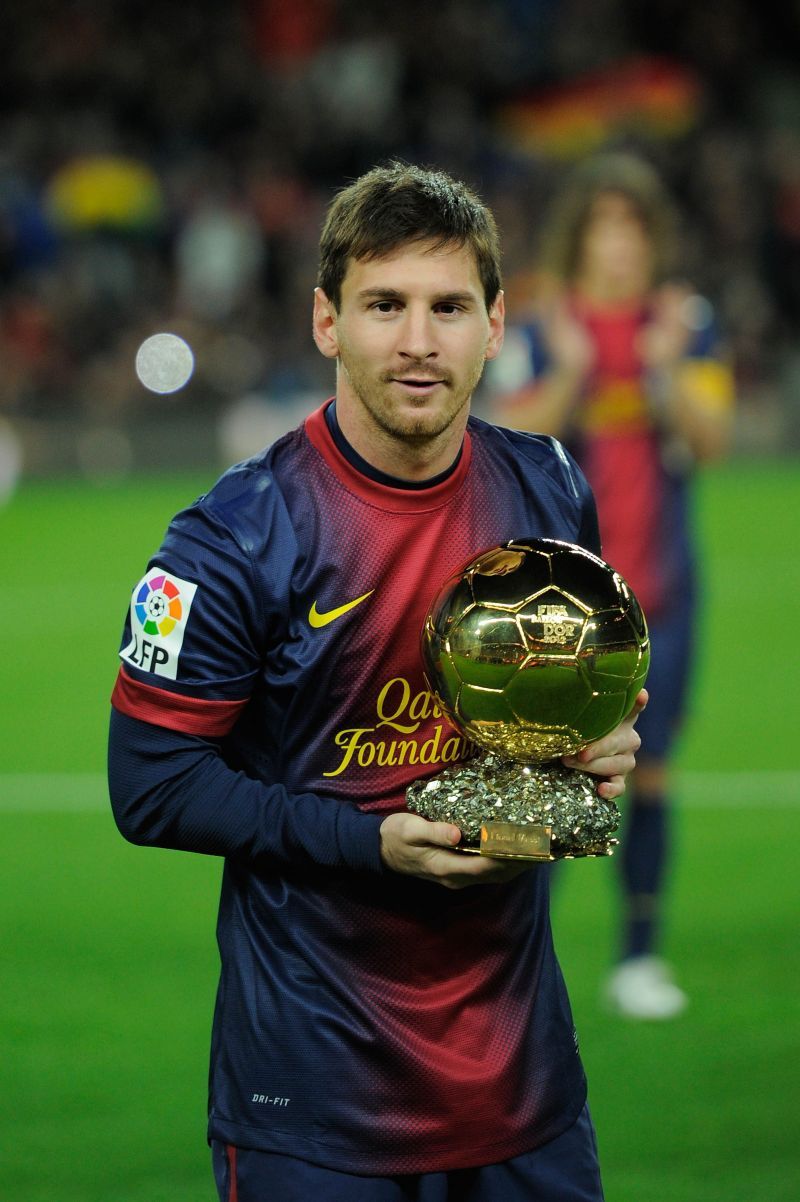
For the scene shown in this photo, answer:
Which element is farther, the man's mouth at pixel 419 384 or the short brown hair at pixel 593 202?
the short brown hair at pixel 593 202

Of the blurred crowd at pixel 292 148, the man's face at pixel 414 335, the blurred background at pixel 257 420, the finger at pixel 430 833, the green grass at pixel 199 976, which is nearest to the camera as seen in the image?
the finger at pixel 430 833

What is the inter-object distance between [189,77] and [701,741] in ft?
53.6

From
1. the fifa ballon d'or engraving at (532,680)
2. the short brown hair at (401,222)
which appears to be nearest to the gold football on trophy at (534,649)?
the fifa ballon d'or engraving at (532,680)

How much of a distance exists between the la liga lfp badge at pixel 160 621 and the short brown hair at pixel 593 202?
2.85m

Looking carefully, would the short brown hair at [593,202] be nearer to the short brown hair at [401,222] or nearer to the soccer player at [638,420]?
the soccer player at [638,420]

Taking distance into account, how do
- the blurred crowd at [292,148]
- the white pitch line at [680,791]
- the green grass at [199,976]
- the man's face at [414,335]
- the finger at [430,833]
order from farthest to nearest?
the blurred crowd at [292,148] → the white pitch line at [680,791] → the green grass at [199,976] → the man's face at [414,335] → the finger at [430,833]

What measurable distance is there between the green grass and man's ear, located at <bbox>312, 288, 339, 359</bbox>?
2.21m

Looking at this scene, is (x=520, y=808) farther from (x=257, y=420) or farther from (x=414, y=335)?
(x=257, y=420)

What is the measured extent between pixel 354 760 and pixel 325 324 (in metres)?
0.56

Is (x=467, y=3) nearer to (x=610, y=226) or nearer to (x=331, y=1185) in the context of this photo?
(x=610, y=226)

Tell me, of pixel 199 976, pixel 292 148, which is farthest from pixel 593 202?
pixel 292 148

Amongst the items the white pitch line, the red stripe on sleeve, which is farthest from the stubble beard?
the white pitch line

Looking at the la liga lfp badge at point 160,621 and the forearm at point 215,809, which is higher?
the la liga lfp badge at point 160,621

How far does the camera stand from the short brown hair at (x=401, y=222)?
2.16 meters
